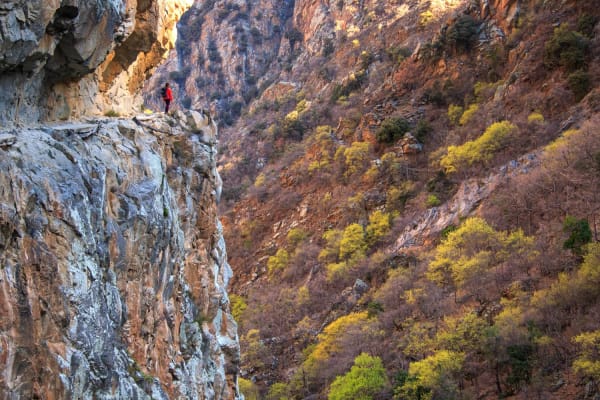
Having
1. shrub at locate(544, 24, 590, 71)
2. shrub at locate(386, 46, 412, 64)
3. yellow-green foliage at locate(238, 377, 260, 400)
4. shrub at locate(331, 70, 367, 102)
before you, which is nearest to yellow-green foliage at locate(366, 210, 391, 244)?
yellow-green foliage at locate(238, 377, 260, 400)

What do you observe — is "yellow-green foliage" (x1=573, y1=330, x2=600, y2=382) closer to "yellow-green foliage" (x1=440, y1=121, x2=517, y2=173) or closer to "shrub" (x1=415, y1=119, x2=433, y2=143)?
"yellow-green foliage" (x1=440, y1=121, x2=517, y2=173)

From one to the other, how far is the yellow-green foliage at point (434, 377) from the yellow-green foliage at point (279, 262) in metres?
Answer: 18.6

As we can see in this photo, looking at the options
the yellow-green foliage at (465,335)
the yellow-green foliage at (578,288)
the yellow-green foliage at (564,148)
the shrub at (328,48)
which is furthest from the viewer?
the shrub at (328,48)

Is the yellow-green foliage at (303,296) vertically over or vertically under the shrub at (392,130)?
under

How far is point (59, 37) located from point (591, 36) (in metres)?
36.7

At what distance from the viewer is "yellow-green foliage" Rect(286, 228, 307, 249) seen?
41906 millimetres

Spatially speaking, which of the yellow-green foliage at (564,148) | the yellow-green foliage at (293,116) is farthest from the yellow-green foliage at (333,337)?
the yellow-green foliage at (293,116)

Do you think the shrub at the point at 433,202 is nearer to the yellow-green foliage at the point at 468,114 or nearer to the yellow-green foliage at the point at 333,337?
the yellow-green foliage at the point at 468,114

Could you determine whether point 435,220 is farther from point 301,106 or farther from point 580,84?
point 301,106

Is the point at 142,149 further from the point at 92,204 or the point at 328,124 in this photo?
the point at 328,124

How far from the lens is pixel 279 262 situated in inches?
1598

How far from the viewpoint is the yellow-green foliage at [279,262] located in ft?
133

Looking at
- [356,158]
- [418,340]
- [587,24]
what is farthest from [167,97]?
[587,24]

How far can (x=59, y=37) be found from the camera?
9648 millimetres
